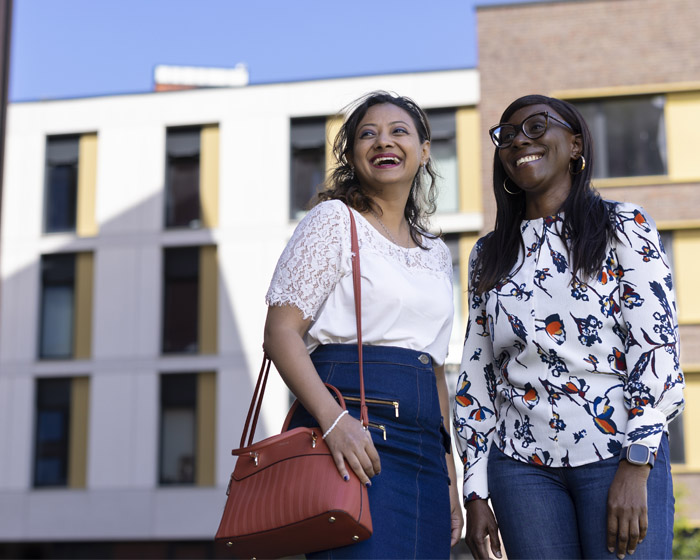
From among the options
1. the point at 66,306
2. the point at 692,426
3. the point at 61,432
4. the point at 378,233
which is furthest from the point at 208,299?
the point at 378,233

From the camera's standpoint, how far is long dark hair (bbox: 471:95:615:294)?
2.82m

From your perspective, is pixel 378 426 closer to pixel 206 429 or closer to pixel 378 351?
pixel 378 351

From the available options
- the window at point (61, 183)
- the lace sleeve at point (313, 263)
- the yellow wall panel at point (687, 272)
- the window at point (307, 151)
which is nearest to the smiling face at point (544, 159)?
the lace sleeve at point (313, 263)

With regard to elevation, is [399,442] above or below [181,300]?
below

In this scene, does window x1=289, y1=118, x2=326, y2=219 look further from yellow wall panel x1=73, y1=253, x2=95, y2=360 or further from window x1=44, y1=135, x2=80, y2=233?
window x1=44, y1=135, x2=80, y2=233

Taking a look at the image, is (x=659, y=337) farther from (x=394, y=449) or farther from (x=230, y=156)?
(x=230, y=156)

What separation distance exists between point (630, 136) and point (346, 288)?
1913 centimetres

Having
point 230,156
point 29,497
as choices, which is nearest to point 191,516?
point 29,497

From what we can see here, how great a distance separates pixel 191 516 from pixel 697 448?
11.3m

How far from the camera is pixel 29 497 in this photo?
2277cm

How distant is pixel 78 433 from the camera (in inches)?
908

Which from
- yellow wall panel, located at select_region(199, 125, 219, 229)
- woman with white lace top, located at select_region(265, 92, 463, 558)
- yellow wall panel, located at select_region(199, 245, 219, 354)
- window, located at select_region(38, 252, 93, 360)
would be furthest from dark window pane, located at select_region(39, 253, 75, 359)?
woman with white lace top, located at select_region(265, 92, 463, 558)

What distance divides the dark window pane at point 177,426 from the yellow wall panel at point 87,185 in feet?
14.8

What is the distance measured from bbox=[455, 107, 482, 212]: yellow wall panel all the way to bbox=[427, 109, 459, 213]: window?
162 mm
